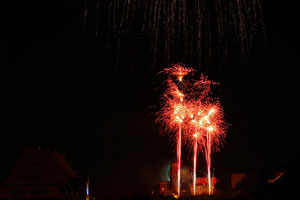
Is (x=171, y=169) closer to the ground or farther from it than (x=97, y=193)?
farther from it

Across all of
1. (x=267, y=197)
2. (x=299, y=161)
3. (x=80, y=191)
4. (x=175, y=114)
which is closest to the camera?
(x=299, y=161)

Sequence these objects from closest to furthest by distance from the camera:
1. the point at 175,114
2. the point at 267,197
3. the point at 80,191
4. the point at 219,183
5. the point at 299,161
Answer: the point at 299,161 < the point at 267,197 < the point at 175,114 < the point at 80,191 < the point at 219,183

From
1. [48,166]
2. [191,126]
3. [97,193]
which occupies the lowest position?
[97,193]

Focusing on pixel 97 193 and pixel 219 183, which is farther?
pixel 219 183

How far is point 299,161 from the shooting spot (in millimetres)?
12250

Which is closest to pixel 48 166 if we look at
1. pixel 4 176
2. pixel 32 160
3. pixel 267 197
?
pixel 32 160

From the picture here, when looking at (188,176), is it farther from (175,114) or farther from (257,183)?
(175,114)

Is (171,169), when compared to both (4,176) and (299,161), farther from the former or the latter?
(299,161)

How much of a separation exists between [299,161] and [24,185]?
3669 cm

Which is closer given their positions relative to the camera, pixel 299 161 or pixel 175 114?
pixel 299 161

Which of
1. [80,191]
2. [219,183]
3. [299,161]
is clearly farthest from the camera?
[219,183]

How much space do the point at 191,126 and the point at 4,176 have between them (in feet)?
85.0

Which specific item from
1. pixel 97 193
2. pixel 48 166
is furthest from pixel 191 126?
pixel 97 193

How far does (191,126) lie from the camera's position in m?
29.3
